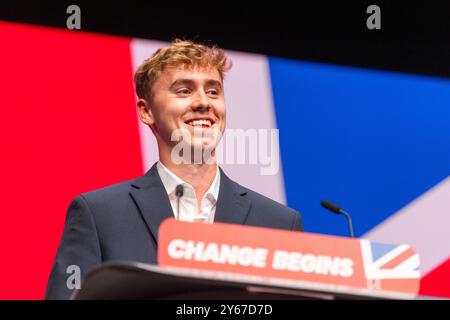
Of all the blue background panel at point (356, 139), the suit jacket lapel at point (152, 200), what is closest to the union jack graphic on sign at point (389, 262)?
the suit jacket lapel at point (152, 200)

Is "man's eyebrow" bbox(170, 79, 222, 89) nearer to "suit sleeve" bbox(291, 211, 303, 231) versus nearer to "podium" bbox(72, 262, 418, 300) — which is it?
"suit sleeve" bbox(291, 211, 303, 231)

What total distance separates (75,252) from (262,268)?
1103mm

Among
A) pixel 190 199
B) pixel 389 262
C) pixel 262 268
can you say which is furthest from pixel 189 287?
pixel 190 199

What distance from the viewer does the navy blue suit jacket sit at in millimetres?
2783

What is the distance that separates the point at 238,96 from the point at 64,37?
82cm

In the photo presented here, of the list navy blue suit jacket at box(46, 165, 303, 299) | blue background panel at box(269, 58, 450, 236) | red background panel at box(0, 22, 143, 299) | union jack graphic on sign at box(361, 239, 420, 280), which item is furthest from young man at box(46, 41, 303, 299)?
union jack graphic on sign at box(361, 239, 420, 280)

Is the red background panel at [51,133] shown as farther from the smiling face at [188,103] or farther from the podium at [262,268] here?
the podium at [262,268]

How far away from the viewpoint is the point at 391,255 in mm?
1917

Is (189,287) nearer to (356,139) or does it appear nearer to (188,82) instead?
(188,82)

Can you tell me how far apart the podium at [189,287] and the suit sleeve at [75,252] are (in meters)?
0.74

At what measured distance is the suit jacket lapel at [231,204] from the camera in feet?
10.0
